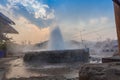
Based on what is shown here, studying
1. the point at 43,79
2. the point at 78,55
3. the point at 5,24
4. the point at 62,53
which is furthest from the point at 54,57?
the point at 5,24

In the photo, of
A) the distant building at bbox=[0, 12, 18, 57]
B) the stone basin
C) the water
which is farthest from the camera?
the distant building at bbox=[0, 12, 18, 57]

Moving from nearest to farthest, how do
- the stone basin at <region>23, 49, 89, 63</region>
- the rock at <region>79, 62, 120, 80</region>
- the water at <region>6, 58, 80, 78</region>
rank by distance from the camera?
the rock at <region>79, 62, 120, 80</region>, the water at <region>6, 58, 80, 78</region>, the stone basin at <region>23, 49, 89, 63</region>

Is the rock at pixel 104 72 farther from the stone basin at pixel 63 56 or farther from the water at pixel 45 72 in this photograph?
→ the stone basin at pixel 63 56

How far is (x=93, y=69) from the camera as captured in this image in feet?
12.0

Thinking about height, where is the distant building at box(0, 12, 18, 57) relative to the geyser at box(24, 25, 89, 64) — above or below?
above

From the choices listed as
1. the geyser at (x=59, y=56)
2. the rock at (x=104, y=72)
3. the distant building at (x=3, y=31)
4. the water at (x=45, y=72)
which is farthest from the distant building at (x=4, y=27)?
the rock at (x=104, y=72)

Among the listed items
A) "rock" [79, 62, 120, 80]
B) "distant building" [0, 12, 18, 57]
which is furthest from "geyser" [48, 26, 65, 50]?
"rock" [79, 62, 120, 80]

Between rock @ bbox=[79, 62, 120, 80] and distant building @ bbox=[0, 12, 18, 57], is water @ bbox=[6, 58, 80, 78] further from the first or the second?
distant building @ bbox=[0, 12, 18, 57]

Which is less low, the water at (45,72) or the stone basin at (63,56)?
the stone basin at (63,56)

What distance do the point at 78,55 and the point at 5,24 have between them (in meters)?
15.3

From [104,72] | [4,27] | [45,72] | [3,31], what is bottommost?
[45,72]

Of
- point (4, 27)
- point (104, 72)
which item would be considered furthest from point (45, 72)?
point (4, 27)

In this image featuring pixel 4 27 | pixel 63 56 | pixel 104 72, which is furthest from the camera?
pixel 4 27

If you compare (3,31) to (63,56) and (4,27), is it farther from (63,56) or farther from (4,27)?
(63,56)
